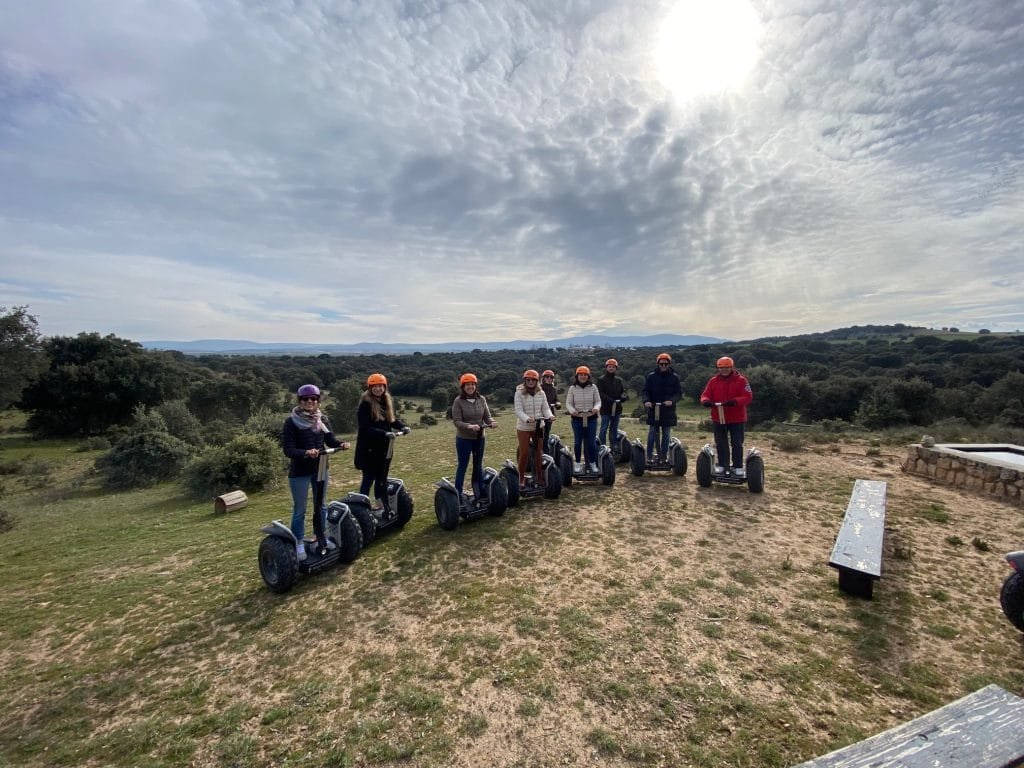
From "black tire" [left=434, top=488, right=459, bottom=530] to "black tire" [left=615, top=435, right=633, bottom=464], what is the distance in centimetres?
Answer: 470

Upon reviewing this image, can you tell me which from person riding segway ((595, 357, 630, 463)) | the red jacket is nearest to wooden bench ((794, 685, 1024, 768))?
the red jacket

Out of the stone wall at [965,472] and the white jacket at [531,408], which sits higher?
the white jacket at [531,408]

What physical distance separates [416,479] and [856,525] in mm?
8556

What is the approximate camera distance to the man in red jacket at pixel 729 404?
7.43 m

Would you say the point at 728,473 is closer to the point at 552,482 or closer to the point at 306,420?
the point at 552,482

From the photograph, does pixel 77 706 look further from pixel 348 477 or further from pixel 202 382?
pixel 202 382

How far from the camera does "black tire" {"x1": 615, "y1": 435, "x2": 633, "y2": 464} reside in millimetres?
9453

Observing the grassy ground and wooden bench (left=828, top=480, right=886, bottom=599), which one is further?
wooden bench (left=828, top=480, right=886, bottom=599)

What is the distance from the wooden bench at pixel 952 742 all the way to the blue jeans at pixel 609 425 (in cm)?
668

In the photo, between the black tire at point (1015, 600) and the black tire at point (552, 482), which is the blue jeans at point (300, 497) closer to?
the black tire at point (552, 482)

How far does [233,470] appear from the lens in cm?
1091

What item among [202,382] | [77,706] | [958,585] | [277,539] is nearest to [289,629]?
[277,539]

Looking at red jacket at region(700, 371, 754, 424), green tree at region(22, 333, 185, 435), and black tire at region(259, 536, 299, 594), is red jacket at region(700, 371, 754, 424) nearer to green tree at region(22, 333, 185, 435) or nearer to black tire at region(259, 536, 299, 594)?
black tire at region(259, 536, 299, 594)

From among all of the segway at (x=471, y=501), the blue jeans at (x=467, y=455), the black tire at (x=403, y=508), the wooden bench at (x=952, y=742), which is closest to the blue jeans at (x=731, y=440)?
the segway at (x=471, y=501)
